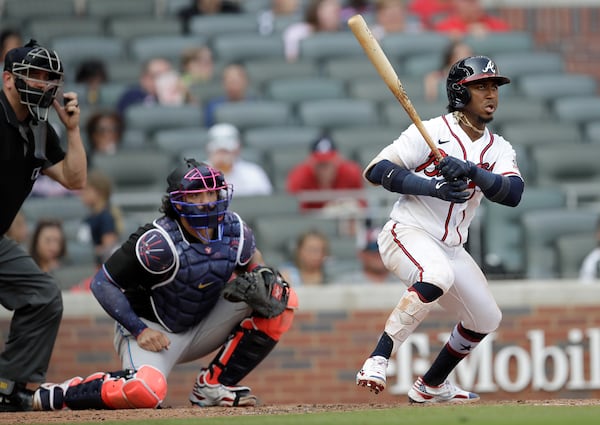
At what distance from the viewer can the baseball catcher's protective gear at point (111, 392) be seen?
7.11 m

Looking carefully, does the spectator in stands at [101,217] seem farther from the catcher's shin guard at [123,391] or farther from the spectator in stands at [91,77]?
the catcher's shin guard at [123,391]

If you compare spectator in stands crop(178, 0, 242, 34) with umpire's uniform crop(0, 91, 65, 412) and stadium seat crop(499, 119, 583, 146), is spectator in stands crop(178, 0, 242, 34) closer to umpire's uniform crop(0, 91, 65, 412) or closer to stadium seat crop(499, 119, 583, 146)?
stadium seat crop(499, 119, 583, 146)

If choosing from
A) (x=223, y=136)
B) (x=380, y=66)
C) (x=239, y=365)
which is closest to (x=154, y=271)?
(x=239, y=365)

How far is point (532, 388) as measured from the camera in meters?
9.77

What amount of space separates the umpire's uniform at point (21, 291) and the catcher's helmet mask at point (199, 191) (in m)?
0.77

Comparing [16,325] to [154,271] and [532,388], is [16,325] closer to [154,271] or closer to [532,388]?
[154,271]

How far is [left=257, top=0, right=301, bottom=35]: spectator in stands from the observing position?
45.5 ft

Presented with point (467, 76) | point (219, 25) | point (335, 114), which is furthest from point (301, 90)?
point (467, 76)

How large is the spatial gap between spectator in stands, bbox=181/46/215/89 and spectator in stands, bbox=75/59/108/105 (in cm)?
79

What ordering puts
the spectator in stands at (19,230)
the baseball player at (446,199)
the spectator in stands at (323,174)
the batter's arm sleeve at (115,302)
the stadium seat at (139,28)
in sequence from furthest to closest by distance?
the stadium seat at (139,28) < the spectator in stands at (323,174) < the spectator in stands at (19,230) < the batter's arm sleeve at (115,302) < the baseball player at (446,199)

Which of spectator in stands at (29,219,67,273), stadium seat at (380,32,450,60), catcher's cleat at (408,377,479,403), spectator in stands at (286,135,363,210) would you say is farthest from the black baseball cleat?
stadium seat at (380,32,450,60)

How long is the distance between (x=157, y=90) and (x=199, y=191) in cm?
542

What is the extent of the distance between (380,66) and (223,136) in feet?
12.3

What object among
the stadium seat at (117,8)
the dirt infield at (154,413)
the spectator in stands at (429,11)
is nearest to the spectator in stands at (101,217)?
the dirt infield at (154,413)
